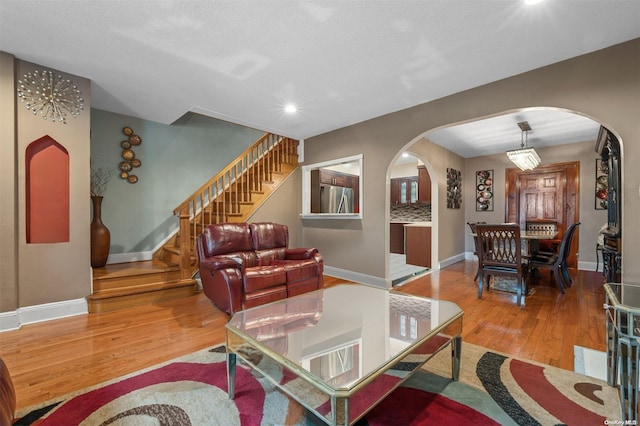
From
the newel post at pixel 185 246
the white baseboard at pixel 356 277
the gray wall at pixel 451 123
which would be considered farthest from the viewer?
the white baseboard at pixel 356 277

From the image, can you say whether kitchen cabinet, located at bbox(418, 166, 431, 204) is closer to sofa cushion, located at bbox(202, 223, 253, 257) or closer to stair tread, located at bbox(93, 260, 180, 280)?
sofa cushion, located at bbox(202, 223, 253, 257)

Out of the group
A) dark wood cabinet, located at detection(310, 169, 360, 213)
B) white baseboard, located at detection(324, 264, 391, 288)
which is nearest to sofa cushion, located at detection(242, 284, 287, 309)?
white baseboard, located at detection(324, 264, 391, 288)

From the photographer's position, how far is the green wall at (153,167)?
418 centimetres

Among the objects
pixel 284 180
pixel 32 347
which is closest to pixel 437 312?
pixel 32 347

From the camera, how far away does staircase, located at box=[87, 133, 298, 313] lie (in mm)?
3242

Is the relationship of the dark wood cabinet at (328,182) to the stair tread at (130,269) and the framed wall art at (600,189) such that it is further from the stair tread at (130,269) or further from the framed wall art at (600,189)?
the framed wall art at (600,189)

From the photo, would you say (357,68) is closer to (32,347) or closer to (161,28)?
(161,28)

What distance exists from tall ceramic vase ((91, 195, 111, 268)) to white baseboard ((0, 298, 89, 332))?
0.75 metres

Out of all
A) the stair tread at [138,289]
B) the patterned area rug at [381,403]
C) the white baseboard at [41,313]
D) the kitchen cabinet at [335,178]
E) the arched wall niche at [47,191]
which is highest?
the kitchen cabinet at [335,178]

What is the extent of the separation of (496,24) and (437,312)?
2220mm

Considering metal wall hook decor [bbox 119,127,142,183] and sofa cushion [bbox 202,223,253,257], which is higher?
metal wall hook decor [bbox 119,127,142,183]

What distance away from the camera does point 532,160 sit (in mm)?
4625

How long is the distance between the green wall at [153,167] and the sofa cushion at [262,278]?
2.69m

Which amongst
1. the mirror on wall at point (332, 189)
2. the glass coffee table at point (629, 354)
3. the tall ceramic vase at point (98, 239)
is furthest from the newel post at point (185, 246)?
the glass coffee table at point (629, 354)
